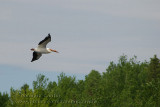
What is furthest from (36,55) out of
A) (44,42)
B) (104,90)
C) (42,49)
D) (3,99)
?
(3,99)

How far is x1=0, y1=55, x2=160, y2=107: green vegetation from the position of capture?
39.6 metres

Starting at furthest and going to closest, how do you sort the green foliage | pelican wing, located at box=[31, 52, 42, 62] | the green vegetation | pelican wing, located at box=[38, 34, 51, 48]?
the green foliage, the green vegetation, pelican wing, located at box=[31, 52, 42, 62], pelican wing, located at box=[38, 34, 51, 48]

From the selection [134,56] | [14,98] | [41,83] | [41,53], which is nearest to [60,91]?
[41,83]

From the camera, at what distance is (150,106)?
38.0m

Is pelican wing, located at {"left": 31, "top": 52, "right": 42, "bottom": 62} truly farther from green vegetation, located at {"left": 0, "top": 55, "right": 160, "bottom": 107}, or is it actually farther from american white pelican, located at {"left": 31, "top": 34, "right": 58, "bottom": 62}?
green vegetation, located at {"left": 0, "top": 55, "right": 160, "bottom": 107}

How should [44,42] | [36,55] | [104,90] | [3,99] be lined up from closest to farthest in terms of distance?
[44,42] < [36,55] < [104,90] < [3,99]

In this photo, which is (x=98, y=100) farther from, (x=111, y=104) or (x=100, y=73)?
(x=100, y=73)

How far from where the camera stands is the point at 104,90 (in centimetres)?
4441

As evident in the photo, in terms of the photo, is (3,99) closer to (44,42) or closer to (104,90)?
(104,90)

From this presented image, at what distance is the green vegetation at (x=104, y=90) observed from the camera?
39625 millimetres

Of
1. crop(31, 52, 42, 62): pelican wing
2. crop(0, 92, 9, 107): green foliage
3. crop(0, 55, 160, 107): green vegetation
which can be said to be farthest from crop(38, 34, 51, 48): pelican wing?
crop(0, 92, 9, 107): green foliage

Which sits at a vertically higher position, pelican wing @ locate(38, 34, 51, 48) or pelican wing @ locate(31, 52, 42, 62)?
pelican wing @ locate(38, 34, 51, 48)

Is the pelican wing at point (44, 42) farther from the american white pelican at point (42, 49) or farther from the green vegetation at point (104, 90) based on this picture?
the green vegetation at point (104, 90)

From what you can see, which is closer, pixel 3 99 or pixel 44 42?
pixel 44 42
